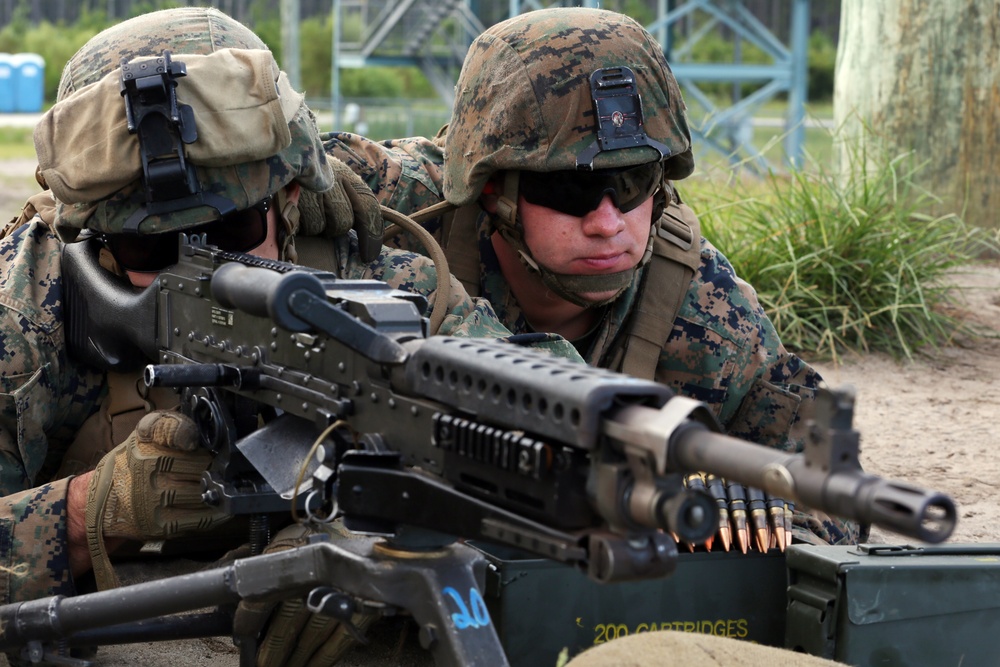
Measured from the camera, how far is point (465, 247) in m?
4.35

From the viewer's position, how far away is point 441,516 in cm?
227

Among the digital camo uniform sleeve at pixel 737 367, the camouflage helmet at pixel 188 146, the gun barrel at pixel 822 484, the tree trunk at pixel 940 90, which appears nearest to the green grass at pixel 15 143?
the tree trunk at pixel 940 90

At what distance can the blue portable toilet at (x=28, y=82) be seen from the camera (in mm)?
25125

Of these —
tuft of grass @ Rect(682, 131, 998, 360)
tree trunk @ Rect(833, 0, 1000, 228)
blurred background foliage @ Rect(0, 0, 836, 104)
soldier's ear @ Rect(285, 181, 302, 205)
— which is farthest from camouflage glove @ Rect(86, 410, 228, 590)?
blurred background foliage @ Rect(0, 0, 836, 104)

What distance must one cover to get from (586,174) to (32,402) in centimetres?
165

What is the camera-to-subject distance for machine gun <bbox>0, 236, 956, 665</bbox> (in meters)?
1.89

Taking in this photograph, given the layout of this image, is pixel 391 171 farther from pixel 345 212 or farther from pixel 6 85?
pixel 6 85

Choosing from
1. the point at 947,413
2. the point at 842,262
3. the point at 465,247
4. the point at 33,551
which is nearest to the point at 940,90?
the point at 842,262

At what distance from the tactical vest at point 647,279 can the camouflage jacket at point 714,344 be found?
0.03m

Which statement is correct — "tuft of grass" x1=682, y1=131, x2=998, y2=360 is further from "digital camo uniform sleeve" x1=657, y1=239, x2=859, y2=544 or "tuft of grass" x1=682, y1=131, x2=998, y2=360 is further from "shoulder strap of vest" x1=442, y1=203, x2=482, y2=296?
"shoulder strap of vest" x1=442, y1=203, x2=482, y2=296

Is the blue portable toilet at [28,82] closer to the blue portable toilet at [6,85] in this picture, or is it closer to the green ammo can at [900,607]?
the blue portable toilet at [6,85]

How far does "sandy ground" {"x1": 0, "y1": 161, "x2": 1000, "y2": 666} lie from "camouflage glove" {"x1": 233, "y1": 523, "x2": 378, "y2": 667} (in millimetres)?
2099

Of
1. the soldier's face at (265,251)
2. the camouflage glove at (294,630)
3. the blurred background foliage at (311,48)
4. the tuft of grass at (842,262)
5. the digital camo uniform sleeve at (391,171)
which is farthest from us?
the blurred background foliage at (311,48)

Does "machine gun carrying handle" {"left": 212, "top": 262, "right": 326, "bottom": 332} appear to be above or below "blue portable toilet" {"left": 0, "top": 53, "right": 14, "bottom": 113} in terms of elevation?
above
